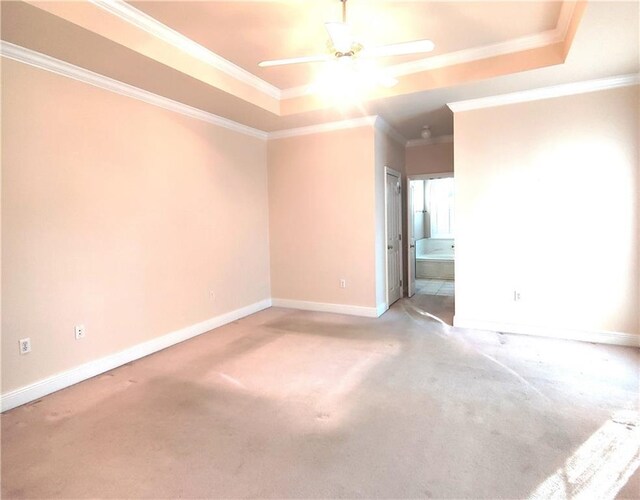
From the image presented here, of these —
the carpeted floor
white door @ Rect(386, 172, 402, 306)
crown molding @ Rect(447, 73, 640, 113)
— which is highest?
crown molding @ Rect(447, 73, 640, 113)

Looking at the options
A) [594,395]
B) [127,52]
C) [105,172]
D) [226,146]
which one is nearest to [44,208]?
[105,172]

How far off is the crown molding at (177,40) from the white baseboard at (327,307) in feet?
9.42

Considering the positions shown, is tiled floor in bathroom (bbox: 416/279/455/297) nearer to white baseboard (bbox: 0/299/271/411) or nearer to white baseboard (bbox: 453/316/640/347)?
white baseboard (bbox: 453/316/640/347)

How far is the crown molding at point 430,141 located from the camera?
5766 mm

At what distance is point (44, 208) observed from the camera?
9.21 ft

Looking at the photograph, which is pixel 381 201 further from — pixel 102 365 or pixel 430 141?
pixel 102 365

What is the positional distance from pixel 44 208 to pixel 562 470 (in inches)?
149

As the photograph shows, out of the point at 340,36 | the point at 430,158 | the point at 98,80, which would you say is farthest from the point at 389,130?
the point at 98,80

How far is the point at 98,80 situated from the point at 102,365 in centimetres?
249

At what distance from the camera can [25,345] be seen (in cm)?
270

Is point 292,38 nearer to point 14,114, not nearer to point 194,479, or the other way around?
point 14,114

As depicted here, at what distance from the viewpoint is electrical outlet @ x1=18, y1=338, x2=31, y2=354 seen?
2.67 m

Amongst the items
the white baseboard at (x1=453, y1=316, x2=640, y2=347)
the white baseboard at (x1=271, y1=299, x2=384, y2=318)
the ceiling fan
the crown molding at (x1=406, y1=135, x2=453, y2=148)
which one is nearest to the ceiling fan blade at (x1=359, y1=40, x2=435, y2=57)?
the ceiling fan

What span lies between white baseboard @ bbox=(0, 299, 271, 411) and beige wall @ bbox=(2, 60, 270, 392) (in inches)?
2.3
